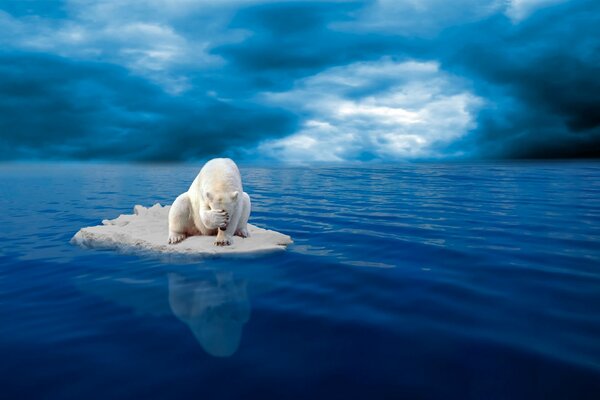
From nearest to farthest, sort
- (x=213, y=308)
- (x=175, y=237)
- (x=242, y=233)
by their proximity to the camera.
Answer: (x=213, y=308) → (x=175, y=237) → (x=242, y=233)

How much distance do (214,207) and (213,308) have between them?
3.64 meters

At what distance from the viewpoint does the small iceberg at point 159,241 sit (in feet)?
30.2

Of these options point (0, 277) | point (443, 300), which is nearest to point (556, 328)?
point (443, 300)

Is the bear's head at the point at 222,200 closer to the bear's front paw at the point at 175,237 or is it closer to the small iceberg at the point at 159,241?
the small iceberg at the point at 159,241

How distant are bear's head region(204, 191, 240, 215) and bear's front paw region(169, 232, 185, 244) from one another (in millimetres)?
1569

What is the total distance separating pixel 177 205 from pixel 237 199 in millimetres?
1991

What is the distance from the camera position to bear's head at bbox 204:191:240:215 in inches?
354

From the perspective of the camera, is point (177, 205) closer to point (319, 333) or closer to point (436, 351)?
point (319, 333)

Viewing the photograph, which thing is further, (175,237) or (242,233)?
(242,233)

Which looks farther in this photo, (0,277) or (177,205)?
(177,205)

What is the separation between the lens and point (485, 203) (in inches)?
762

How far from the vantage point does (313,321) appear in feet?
17.5

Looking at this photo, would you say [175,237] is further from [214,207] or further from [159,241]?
[214,207]

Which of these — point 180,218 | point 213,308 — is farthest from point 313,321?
point 180,218
